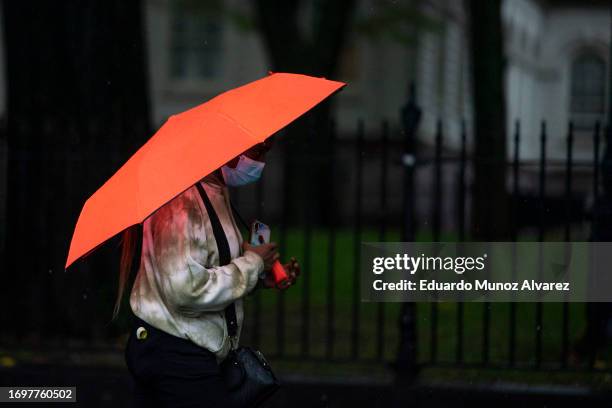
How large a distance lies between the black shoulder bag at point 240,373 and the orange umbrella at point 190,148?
0.16 m

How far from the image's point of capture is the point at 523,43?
4150 centimetres

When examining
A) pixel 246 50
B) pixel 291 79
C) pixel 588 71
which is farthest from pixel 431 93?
pixel 291 79

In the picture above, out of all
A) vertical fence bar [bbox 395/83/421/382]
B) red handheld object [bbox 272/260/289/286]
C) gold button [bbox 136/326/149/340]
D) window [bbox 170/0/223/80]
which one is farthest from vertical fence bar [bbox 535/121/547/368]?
window [bbox 170/0/223/80]

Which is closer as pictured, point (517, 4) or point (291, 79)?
point (291, 79)

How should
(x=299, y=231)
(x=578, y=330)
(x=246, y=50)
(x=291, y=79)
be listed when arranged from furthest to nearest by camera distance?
1. (x=246, y=50)
2. (x=299, y=231)
3. (x=578, y=330)
4. (x=291, y=79)

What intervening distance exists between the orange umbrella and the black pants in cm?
40

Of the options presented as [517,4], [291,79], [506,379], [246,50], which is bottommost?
[506,379]

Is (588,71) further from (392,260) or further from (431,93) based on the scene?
(392,260)

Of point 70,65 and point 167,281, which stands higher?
point 70,65

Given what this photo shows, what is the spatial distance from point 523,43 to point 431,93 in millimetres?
13715

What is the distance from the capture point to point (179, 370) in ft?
14.1

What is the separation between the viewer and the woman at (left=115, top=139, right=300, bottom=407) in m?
4.21

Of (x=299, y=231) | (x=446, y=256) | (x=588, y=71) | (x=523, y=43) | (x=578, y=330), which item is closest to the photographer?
(x=446, y=256)

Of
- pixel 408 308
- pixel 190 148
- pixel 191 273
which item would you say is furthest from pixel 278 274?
pixel 408 308
